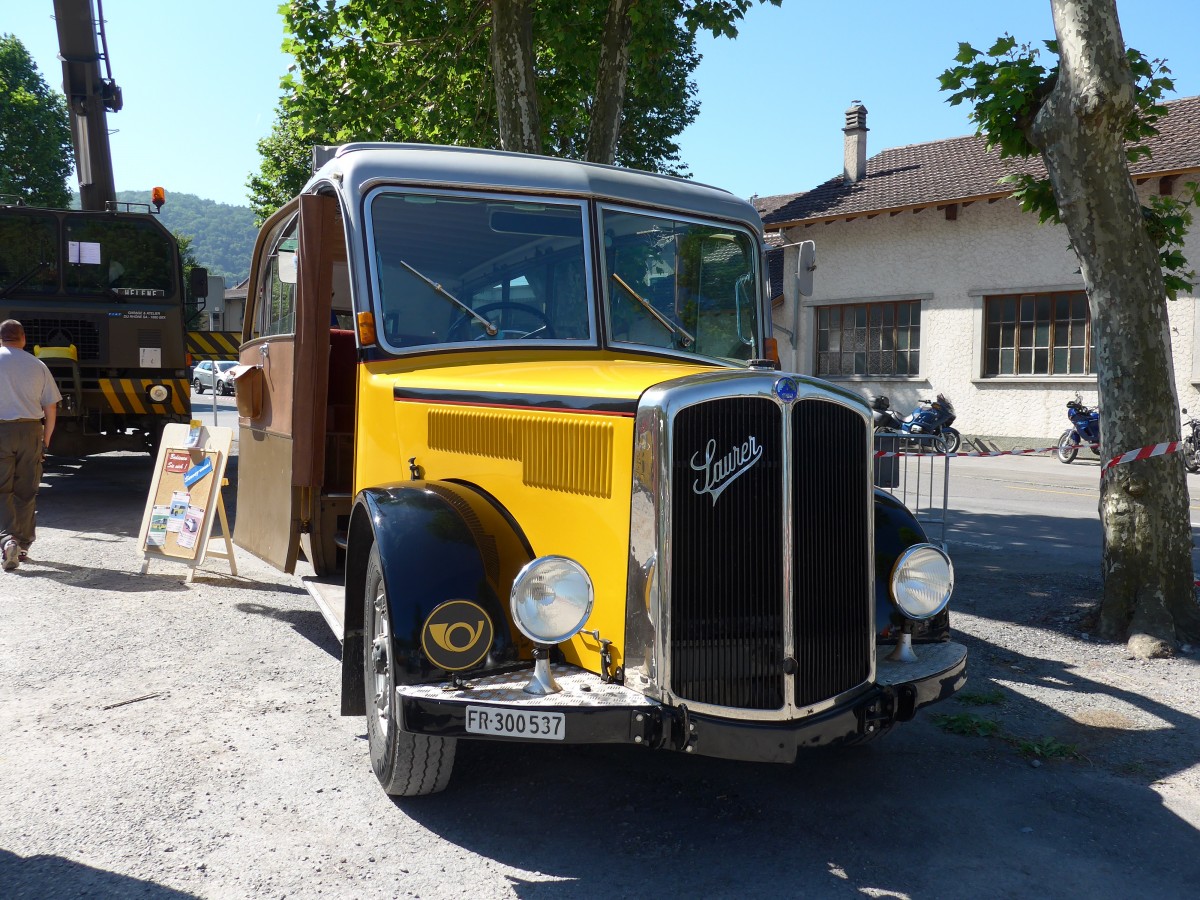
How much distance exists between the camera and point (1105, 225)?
5992 mm

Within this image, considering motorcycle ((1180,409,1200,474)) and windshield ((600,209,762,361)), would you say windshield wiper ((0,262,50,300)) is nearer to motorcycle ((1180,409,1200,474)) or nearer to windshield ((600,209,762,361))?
windshield ((600,209,762,361))

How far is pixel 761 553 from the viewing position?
3.45 m

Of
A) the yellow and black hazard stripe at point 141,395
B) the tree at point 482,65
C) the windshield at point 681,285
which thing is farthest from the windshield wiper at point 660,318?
A: the yellow and black hazard stripe at point 141,395

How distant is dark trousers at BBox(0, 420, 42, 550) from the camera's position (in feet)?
25.7

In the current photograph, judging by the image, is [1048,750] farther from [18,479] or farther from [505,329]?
[18,479]

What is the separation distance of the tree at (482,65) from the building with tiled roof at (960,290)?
311 inches

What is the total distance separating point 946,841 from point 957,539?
6.52 m

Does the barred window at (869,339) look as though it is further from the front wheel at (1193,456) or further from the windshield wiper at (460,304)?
the windshield wiper at (460,304)

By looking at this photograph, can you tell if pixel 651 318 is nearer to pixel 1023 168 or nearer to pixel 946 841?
pixel 946 841

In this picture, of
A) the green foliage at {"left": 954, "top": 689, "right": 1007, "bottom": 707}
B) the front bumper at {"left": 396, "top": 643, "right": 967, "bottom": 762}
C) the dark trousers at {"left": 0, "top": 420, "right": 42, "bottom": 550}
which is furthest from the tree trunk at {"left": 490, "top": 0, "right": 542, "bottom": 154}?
the front bumper at {"left": 396, "top": 643, "right": 967, "bottom": 762}

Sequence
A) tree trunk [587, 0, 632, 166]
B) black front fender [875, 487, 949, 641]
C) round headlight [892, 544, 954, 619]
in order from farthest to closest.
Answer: tree trunk [587, 0, 632, 166]
black front fender [875, 487, 949, 641]
round headlight [892, 544, 954, 619]

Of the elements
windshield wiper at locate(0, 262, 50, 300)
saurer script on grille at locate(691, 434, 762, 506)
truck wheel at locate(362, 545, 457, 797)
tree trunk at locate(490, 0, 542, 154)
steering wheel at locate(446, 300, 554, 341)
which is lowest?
truck wheel at locate(362, 545, 457, 797)

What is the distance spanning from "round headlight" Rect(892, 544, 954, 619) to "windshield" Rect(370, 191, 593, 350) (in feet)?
5.38

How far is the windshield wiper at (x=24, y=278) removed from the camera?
37.0ft
